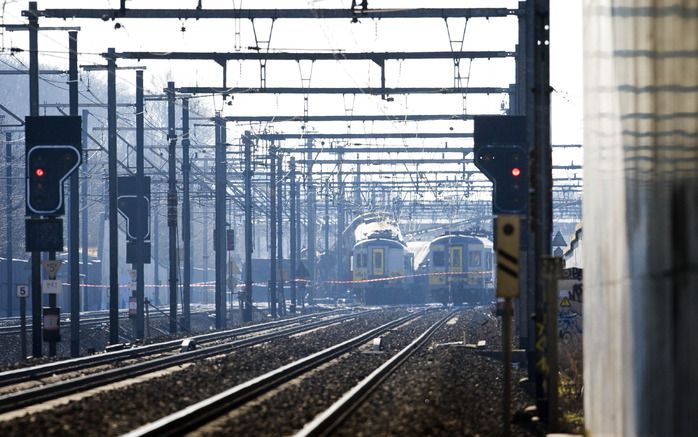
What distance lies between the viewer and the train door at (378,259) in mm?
71938

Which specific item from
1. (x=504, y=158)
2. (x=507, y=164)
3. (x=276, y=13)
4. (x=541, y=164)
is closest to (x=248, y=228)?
(x=504, y=158)

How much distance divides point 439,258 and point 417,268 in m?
4.27

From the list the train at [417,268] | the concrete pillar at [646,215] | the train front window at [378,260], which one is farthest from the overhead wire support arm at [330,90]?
the train front window at [378,260]

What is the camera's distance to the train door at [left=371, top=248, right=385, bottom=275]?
71938 mm

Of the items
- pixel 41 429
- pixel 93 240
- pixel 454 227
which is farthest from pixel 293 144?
pixel 41 429

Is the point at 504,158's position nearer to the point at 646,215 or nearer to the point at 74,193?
the point at 74,193

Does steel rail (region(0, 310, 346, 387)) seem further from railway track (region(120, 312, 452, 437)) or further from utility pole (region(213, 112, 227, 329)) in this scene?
utility pole (region(213, 112, 227, 329))

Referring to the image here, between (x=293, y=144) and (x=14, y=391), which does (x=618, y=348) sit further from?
(x=293, y=144)

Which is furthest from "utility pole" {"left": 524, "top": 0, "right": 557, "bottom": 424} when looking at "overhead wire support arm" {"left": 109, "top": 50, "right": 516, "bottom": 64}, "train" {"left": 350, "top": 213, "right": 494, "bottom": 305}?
"train" {"left": 350, "top": 213, "right": 494, "bottom": 305}

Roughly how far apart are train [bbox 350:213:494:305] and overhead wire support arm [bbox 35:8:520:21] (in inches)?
1659

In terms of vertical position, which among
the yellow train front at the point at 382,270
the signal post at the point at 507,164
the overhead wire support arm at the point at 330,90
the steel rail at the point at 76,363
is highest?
the overhead wire support arm at the point at 330,90

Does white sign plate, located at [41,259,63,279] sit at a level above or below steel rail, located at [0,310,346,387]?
above

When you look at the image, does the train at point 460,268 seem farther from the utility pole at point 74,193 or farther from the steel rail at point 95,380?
the steel rail at point 95,380

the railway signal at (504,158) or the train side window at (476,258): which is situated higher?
the railway signal at (504,158)
